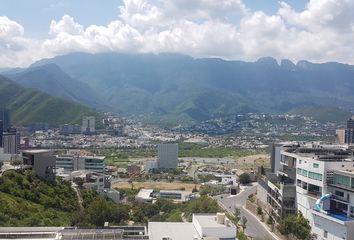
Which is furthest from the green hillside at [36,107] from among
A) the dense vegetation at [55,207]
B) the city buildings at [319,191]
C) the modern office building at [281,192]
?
the city buildings at [319,191]

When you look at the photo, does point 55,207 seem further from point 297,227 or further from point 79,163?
point 79,163

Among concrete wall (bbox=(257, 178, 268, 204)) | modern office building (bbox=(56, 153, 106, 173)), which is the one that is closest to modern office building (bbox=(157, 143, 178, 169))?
modern office building (bbox=(56, 153, 106, 173))

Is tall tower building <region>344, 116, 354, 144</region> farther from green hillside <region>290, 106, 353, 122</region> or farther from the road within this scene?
green hillside <region>290, 106, 353, 122</region>

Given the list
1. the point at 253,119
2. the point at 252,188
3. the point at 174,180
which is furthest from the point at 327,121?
the point at 252,188

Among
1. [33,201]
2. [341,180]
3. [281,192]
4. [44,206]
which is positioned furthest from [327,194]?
[33,201]

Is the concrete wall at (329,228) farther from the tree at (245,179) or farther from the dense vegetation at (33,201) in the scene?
the tree at (245,179)

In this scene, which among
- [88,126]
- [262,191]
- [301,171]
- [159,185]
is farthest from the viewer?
[88,126]
